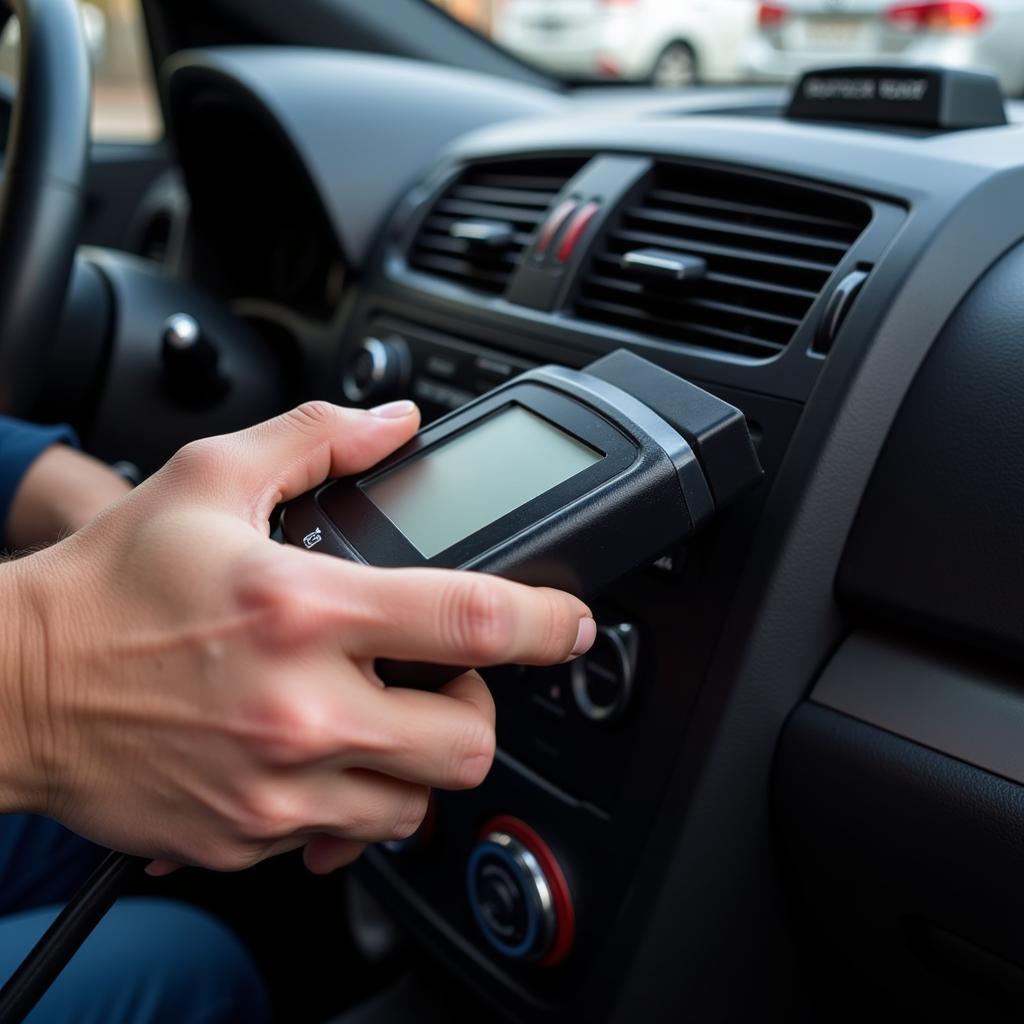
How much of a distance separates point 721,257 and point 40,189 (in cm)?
55

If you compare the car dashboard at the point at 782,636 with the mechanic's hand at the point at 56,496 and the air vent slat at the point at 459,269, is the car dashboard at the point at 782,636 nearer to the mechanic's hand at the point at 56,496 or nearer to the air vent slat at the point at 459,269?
the air vent slat at the point at 459,269

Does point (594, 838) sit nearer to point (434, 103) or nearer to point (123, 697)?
point (123, 697)

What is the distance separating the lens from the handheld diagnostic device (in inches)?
22.8

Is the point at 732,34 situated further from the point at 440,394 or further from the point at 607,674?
the point at 607,674

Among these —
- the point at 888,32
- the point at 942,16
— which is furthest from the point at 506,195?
the point at 888,32

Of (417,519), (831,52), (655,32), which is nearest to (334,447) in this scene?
(417,519)

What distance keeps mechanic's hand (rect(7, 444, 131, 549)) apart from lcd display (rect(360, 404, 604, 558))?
46cm

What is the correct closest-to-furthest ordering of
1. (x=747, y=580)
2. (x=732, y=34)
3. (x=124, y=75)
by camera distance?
(x=747, y=580), (x=124, y=75), (x=732, y=34)

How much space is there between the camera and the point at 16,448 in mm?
997

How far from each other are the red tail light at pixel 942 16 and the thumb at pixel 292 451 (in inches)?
81.8

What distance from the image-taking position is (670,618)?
778 mm

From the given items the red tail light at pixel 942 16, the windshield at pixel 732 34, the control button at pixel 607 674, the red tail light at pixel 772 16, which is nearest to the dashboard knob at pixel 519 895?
the control button at pixel 607 674

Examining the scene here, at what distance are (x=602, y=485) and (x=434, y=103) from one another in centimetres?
96

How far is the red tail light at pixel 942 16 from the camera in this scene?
89.4 inches
